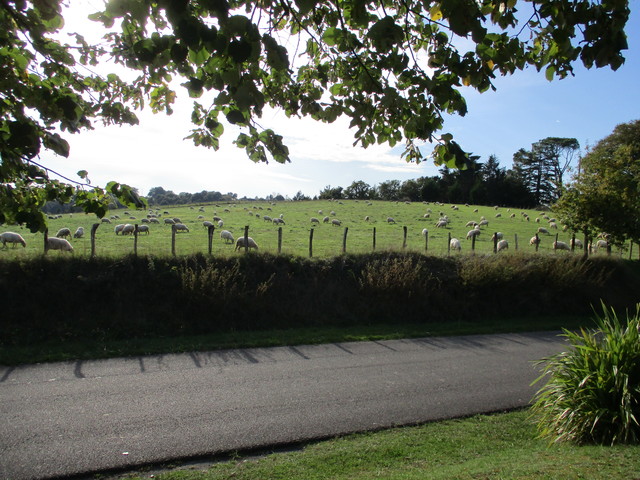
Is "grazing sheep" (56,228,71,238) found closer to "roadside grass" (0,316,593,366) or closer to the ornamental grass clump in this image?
"roadside grass" (0,316,593,366)

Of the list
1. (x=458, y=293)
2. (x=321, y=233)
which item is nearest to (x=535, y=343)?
(x=458, y=293)

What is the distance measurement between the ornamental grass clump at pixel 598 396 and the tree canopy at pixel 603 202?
19094mm

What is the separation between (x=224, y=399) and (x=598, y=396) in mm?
5472

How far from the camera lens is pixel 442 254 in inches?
723

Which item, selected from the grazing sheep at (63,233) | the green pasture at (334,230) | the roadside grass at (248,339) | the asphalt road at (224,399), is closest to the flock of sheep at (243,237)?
the grazing sheep at (63,233)

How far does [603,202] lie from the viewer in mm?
22797

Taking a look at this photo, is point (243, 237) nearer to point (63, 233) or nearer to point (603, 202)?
point (63, 233)

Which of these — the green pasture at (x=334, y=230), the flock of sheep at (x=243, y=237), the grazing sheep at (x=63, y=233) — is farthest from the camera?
the grazing sheep at (x=63, y=233)

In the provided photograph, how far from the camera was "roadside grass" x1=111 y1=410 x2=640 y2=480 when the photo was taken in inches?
180

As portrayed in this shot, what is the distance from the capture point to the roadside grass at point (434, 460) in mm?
4570

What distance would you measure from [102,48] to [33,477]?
15.4 ft

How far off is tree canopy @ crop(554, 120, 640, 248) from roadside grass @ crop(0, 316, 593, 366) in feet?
32.6

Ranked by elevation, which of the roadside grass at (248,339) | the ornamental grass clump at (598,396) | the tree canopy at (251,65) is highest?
the tree canopy at (251,65)

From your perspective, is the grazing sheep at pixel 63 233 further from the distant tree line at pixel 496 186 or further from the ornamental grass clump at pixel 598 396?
the distant tree line at pixel 496 186
